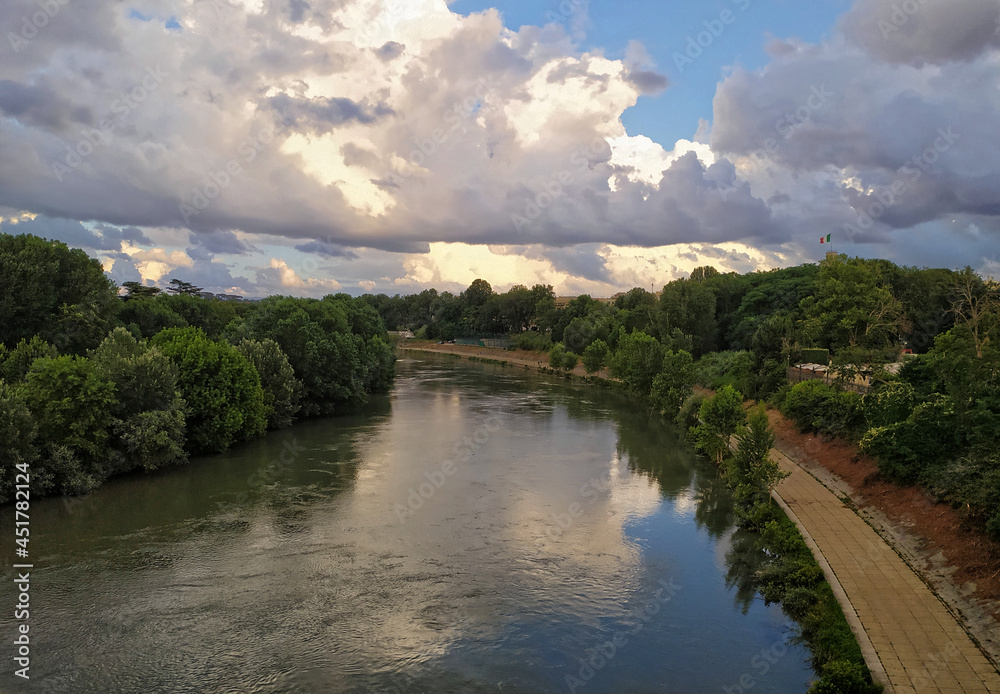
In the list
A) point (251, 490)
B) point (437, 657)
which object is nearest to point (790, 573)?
point (437, 657)

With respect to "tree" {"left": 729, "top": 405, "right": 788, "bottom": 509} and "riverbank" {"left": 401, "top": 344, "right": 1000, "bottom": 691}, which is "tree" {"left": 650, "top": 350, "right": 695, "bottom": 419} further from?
"tree" {"left": 729, "top": 405, "right": 788, "bottom": 509}

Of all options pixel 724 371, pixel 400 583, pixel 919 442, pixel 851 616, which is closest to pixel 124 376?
pixel 400 583

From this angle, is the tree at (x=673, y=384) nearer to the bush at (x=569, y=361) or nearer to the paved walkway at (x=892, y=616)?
the paved walkway at (x=892, y=616)

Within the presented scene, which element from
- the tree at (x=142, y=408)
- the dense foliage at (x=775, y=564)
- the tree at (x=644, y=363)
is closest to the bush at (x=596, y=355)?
the tree at (x=644, y=363)

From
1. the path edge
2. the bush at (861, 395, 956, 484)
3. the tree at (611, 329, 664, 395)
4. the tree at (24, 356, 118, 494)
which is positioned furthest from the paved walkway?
the tree at (611, 329, 664, 395)

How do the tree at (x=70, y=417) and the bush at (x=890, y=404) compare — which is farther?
the tree at (x=70, y=417)

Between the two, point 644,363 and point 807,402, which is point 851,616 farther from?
point 644,363
